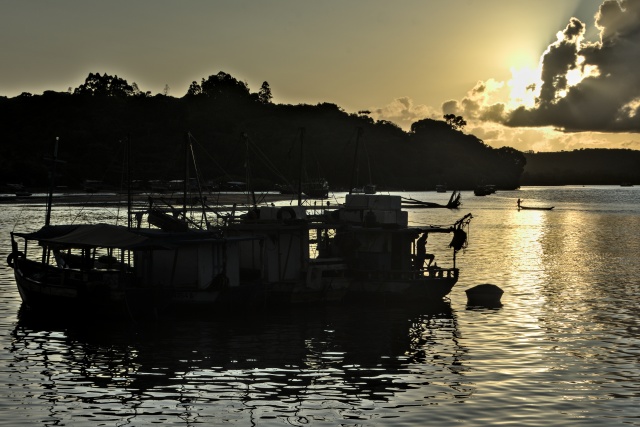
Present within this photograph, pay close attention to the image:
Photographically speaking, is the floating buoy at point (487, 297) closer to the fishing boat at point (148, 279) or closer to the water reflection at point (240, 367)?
the water reflection at point (240, 367)

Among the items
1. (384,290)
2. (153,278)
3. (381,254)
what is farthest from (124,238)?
(381,254)

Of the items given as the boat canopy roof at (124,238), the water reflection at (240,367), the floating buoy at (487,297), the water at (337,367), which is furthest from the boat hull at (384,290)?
the boat canopy roof at (124,238)

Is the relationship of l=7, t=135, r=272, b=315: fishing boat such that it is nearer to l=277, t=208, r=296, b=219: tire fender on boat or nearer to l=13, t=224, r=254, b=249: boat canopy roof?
l=13, t=224, r=254, b=249: boat canopy roof

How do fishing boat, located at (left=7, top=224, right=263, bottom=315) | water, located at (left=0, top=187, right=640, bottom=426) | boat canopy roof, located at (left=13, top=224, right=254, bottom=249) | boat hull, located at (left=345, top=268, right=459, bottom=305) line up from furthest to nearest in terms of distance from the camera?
1. boat hull, located at (left=345, top=268, right=459, bottom=305)
2. boat canopy roof, located at (left=13, top=224, right=254, bottom=249)
3. fishing boat, located at (left=7, top=224, right=263, bottom=315)
4. water, located at (left=0, top=187, right=640, bottom=426)

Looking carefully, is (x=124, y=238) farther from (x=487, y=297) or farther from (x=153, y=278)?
(x=487, y=297)

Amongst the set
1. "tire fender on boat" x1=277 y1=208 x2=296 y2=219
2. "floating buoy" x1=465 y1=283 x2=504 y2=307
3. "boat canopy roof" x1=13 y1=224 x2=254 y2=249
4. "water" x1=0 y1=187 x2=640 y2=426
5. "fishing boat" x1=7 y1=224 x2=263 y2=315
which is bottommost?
"water" x1=0 y1=187 x2=640 y2=426

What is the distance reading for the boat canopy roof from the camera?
135ft

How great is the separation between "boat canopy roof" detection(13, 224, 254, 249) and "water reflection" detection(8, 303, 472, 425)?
4.05 meters

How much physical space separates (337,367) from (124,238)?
49.7 feet

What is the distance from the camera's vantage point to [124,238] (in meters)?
42.1

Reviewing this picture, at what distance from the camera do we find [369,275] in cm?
4812

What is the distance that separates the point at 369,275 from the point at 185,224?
11.4 meters

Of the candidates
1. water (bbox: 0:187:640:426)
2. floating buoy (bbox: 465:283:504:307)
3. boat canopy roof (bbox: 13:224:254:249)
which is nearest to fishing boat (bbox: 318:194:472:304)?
water (bbox: 0:187:640:426)

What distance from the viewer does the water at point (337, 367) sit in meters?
26.2
